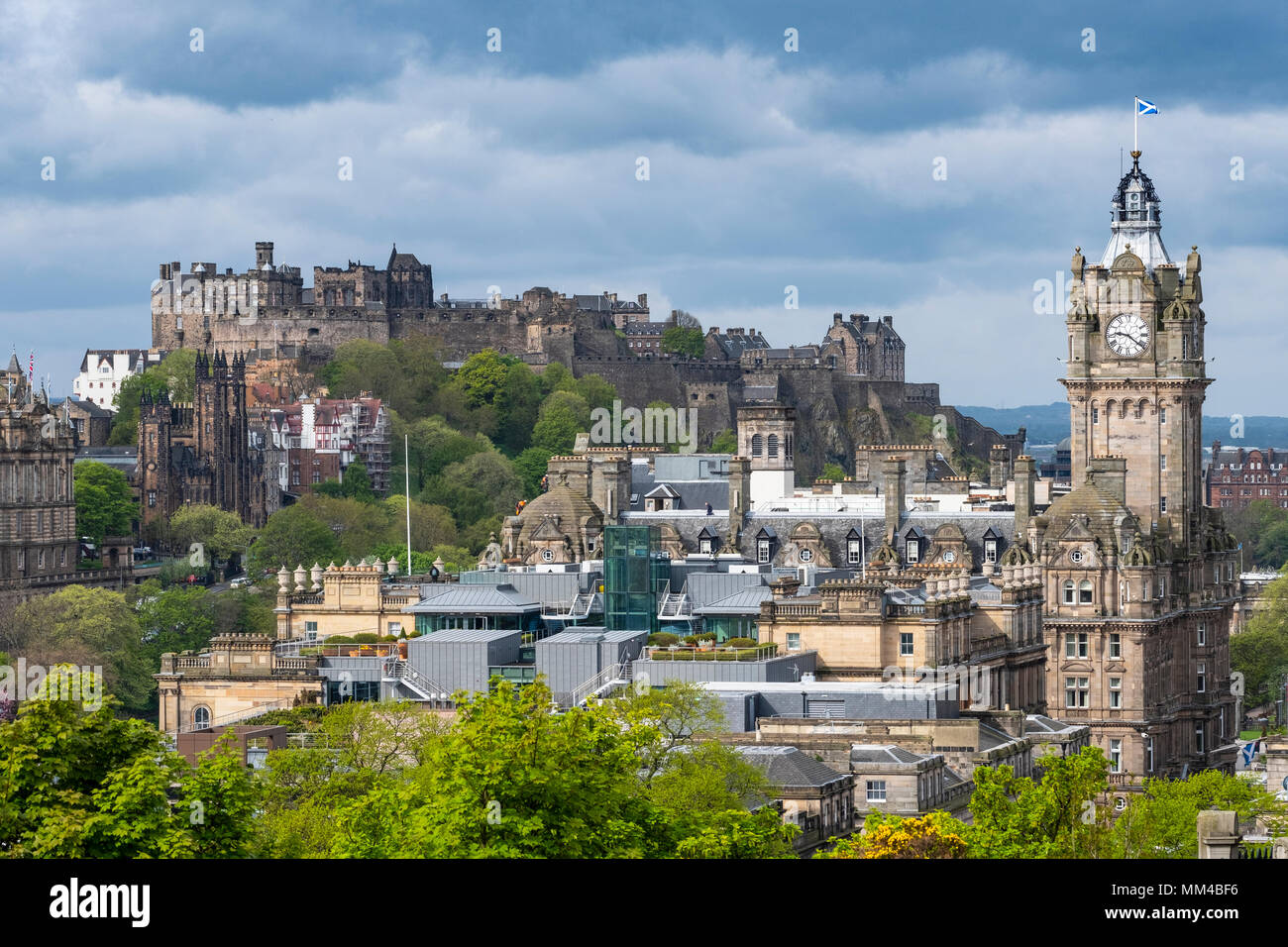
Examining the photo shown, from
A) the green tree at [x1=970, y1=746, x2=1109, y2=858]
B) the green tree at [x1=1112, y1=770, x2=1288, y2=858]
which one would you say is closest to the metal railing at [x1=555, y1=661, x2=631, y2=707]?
the green tree at [x1=1112, y1=770, x2=1288, y2=858]

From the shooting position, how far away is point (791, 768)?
62.0 m

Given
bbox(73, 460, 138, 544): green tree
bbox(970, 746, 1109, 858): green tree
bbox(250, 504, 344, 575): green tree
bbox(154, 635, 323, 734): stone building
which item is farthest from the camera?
bbox(73, 460, 138, 544): green tree

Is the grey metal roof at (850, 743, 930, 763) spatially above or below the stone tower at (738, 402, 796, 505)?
below

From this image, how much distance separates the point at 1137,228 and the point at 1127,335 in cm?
421

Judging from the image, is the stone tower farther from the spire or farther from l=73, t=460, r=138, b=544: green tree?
l=73, t=460, r=138, b=544: green tree

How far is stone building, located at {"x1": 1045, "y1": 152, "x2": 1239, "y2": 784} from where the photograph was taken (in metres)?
102

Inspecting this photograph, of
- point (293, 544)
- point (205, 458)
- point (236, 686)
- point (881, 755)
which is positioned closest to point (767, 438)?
point (293, 544)

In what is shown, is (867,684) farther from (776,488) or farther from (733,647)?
(776,488)

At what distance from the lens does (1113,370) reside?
10938 centimetres

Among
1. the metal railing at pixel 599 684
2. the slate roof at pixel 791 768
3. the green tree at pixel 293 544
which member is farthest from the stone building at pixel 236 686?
the green tree at pixel 293 544

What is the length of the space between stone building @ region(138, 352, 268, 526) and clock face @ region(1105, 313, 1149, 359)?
78.9 meters

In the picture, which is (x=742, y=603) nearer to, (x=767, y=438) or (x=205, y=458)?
(x=767, y=438)
